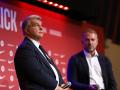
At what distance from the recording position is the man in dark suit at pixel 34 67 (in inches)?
131

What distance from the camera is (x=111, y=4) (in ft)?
21.0

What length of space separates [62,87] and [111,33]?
3173mm

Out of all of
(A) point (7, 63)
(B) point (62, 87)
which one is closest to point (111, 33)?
(A) point (7, 63)

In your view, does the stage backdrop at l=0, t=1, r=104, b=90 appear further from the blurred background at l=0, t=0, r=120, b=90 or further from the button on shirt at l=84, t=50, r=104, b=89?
the button on shirt at l=84, t=50, r=104, b=89

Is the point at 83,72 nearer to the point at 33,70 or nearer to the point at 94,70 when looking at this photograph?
the point at 94,70

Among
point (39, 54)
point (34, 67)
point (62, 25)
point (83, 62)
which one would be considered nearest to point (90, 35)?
point (83, 62)

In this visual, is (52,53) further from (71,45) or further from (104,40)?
(104,40)

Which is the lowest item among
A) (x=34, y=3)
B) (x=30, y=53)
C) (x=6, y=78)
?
(x=6, y=78)

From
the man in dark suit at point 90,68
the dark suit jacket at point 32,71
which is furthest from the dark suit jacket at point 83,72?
the dark suit jacket at point 32,71

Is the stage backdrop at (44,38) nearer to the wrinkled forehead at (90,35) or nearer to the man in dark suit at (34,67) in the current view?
the wrinkled forehead at (90,35)

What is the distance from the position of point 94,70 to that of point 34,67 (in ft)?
3.26

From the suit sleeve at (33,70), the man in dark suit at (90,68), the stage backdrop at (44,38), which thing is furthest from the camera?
the stage backdrop at (44,38)

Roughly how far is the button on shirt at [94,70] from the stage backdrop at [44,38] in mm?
893

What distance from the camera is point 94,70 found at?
4.17m
